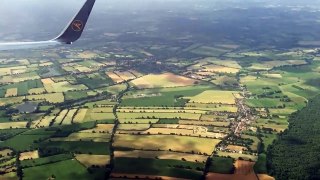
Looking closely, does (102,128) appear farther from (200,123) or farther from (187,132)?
(200,123)

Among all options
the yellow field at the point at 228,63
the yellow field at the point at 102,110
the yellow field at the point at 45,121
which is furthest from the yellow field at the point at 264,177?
the yellow field at the point at 228,63

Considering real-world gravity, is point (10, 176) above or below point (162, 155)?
below

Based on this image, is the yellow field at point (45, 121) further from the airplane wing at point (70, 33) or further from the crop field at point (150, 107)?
the airplane wing at point (70, 33)

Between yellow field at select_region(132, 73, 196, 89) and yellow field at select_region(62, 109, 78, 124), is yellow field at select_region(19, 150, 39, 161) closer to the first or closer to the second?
yellow field at select_region(62, 109, 78, 124)

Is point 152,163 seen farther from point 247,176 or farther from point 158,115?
point 158,115

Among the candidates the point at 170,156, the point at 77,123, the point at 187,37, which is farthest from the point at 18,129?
the point at 187,37

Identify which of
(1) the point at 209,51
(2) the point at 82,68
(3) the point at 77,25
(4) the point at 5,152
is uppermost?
(3) the point at 77,25

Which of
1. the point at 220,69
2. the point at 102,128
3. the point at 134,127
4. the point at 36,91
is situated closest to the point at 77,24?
the point at 102,128
